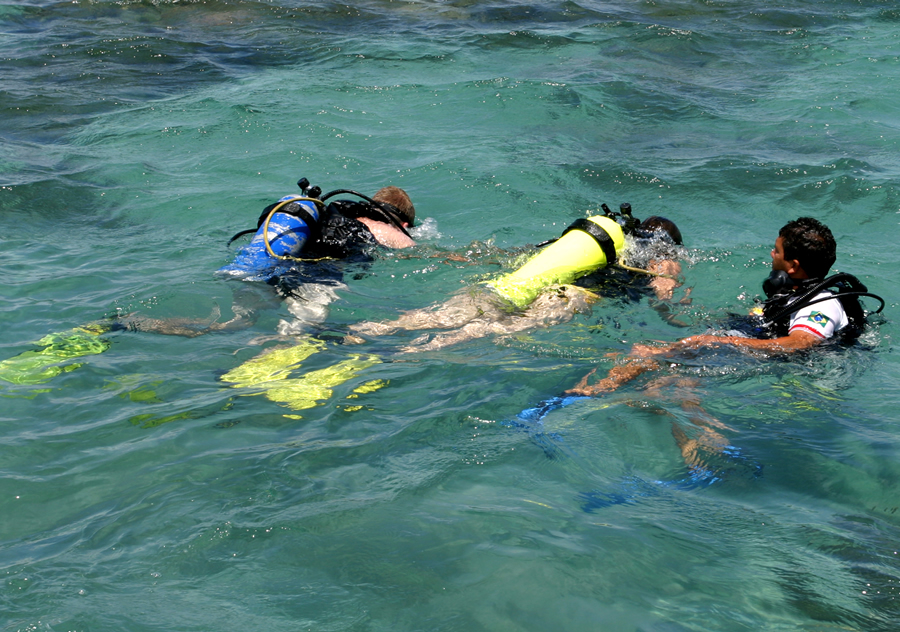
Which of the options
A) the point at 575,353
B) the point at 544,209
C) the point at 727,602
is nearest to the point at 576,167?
the point at 544,209

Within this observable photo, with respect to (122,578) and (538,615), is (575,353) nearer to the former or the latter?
(538,615)

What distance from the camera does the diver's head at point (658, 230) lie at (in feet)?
20.3

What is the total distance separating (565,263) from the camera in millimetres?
5691

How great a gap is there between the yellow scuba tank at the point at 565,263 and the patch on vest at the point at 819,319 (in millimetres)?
1478

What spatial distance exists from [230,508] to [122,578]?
0.57 meters

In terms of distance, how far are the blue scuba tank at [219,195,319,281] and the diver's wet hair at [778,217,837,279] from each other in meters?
3.56

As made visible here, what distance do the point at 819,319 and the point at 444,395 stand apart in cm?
240

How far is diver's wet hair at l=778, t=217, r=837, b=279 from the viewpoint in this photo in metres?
4.96

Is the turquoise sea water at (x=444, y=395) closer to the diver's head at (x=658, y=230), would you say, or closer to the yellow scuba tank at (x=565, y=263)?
the yellow scuba tank at (x=565, y=263)

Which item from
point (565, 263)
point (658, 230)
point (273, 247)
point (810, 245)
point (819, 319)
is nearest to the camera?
point (819, 319)

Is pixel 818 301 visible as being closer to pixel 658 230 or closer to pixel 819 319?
pixel 819 319

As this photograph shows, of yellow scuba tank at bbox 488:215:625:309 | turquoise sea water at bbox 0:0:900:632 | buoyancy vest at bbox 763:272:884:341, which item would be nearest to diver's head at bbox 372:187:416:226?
turquoise sea water at bbox 0:0:900:632

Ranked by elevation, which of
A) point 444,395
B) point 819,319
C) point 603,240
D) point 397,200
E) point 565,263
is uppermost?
point 397,200

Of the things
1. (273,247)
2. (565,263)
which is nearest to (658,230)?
(565,263)
